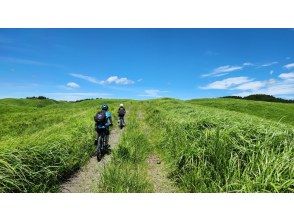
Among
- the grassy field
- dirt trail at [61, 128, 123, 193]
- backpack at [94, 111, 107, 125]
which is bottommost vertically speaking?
dirt trail at [61, 128, 123, 193]

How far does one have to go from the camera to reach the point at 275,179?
7.32 m

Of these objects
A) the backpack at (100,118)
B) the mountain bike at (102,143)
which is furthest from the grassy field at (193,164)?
the backpack at (100,118)

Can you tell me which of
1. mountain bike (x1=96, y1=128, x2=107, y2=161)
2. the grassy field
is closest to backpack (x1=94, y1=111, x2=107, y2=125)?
mountain bike (x1=96, y1=128, x2=107, y2=161)

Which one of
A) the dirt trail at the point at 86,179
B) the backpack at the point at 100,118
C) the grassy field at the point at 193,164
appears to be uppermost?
the backpack at the point at 100,118

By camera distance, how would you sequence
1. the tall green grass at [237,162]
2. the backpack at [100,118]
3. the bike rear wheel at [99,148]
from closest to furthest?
the tall green grass at [237,162] < the bike rear wheel at [99,148] < the backpack at [100,118]

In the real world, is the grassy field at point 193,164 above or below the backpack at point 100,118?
below

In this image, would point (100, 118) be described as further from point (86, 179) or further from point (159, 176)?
point (159, 176)

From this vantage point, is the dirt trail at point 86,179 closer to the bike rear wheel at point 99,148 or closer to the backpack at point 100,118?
the bike rear wheel at point 99,148

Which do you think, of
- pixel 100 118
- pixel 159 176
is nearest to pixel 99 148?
pixel 100 118

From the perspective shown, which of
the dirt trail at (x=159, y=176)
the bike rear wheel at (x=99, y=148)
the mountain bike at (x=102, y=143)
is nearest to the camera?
the dirt trail at (x=159, y=176)

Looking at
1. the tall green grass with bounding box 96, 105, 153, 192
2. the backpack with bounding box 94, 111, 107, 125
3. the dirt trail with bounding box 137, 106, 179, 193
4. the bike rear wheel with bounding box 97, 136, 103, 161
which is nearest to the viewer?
the tall green grass with bounding box 96, 105, 153, 192

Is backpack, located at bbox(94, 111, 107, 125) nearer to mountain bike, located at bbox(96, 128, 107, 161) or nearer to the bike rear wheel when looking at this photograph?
mountain bike, located at bbox(96, 128, 107, 161)
